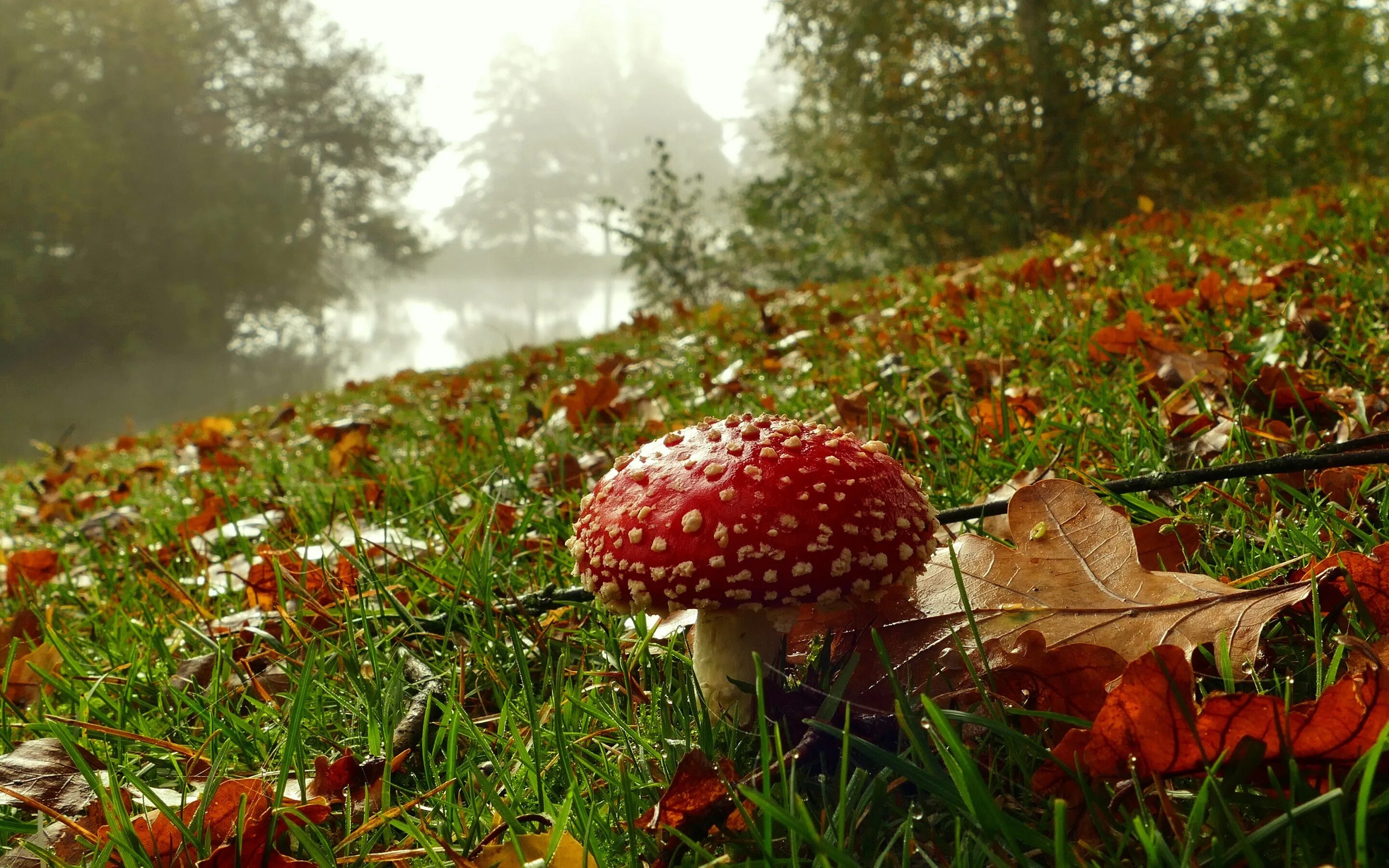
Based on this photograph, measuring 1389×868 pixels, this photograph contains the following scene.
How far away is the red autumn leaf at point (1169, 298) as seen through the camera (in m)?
2.21

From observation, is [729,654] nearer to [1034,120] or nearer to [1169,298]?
[1169,298]

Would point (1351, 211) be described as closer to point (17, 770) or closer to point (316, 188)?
point (17, 770)

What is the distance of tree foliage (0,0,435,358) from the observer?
21219mm

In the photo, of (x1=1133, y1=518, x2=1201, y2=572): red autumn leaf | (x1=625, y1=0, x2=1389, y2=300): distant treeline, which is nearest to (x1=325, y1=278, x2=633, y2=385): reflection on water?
(x1=625, y1=0, x2=1389, y2=300): distant treeline

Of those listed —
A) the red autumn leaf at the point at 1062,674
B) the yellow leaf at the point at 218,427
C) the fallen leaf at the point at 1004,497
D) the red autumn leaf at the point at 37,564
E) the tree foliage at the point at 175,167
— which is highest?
the tree foliage at the point at 175,167

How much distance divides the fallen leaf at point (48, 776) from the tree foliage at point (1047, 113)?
941 cm

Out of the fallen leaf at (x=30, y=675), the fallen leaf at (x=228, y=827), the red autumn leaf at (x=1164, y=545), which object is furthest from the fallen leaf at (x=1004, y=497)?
the fallen leaf at (x=30, y=675)

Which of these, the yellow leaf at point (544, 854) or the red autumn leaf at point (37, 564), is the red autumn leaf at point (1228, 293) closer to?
the yellow leaf at point (544, 854)

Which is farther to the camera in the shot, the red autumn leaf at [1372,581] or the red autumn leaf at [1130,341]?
the red autumn leaf at [1130,341]

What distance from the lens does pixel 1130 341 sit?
190 centimetres

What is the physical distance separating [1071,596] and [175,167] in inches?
1191

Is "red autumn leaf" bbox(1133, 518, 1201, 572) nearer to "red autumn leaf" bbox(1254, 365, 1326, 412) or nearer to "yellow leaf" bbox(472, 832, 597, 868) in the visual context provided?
"red autumn leaf" bbox(1254, 365, 1326, 412)

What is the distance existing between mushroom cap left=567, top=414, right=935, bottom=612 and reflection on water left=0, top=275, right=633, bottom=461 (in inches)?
129

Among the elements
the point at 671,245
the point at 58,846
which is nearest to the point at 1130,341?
the point at 58,846
